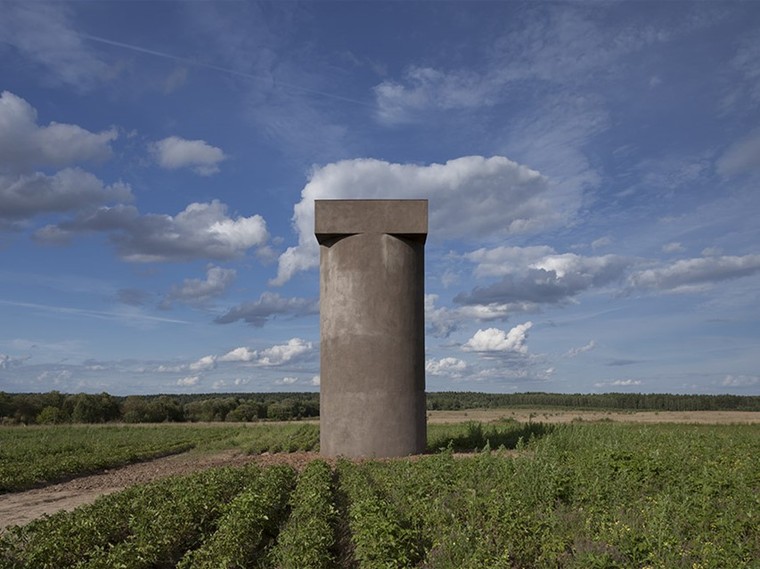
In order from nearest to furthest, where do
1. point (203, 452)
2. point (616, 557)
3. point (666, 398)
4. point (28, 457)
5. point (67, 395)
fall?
1. point (616, 557)
2. point (28, 457)
3. point (203, 452)
4. point (67, 395)
5. point (666, 398)

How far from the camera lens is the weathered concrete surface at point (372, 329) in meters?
17.4

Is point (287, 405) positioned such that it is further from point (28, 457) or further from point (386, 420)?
point (386, 420)

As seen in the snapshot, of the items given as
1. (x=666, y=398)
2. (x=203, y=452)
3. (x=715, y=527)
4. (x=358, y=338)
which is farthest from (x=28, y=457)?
(x=666, y=398)

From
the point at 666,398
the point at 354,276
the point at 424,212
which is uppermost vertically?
the point at 424,212

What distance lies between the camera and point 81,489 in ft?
53.6

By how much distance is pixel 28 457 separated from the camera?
75.3 feet

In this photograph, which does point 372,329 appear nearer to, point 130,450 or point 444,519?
point 444,519

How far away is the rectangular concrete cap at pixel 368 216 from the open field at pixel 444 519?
7141 mm

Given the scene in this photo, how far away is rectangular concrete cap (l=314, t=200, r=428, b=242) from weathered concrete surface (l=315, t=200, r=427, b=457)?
1.1 inches

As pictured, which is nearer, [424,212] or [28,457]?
[424,212]

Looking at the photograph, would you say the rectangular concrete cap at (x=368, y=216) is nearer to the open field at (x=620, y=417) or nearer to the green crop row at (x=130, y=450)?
the green crop row at (x=130, y=450)

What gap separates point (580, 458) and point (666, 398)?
94.0 meters

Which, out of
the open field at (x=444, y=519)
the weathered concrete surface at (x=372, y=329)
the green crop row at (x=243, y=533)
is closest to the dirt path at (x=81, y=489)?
the weathered concrete surface at (x=372, y=329)

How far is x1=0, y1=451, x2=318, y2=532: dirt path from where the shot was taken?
1330cm
